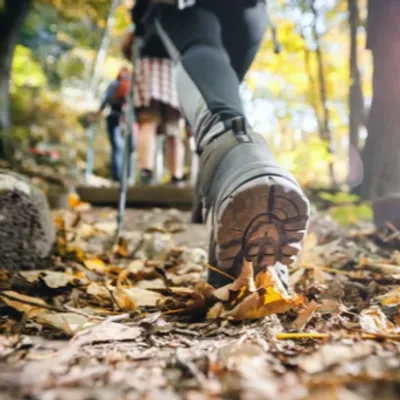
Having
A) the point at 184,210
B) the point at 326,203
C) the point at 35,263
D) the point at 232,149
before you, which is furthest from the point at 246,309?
the point at 326,203

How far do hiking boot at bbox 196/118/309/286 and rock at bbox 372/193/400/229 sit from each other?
44.8 inches

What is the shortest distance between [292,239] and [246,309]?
0.21 m

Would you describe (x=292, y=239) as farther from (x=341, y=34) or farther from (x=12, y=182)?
(x=341, y=34)

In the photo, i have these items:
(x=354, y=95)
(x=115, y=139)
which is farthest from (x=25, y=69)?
(x=354, y=95)

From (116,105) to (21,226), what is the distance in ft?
17.0

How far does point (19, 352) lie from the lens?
636mm

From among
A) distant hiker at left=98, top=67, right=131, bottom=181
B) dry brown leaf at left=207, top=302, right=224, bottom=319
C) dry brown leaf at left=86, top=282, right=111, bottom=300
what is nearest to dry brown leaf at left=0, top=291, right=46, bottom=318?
dry brown leaf at left=86, top=282, right=111, bottom=300

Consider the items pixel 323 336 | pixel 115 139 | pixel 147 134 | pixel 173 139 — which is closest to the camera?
pixel 323 336

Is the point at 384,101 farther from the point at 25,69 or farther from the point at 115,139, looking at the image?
the point at 25,69

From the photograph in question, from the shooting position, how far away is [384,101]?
3908 mm

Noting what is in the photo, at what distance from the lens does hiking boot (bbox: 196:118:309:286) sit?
0.90m

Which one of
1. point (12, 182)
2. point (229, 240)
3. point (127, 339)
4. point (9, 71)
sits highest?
point (9, 71)

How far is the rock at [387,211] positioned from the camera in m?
1.92

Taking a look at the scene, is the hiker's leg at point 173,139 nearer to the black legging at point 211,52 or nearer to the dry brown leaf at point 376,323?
the black legging at point 211,52
